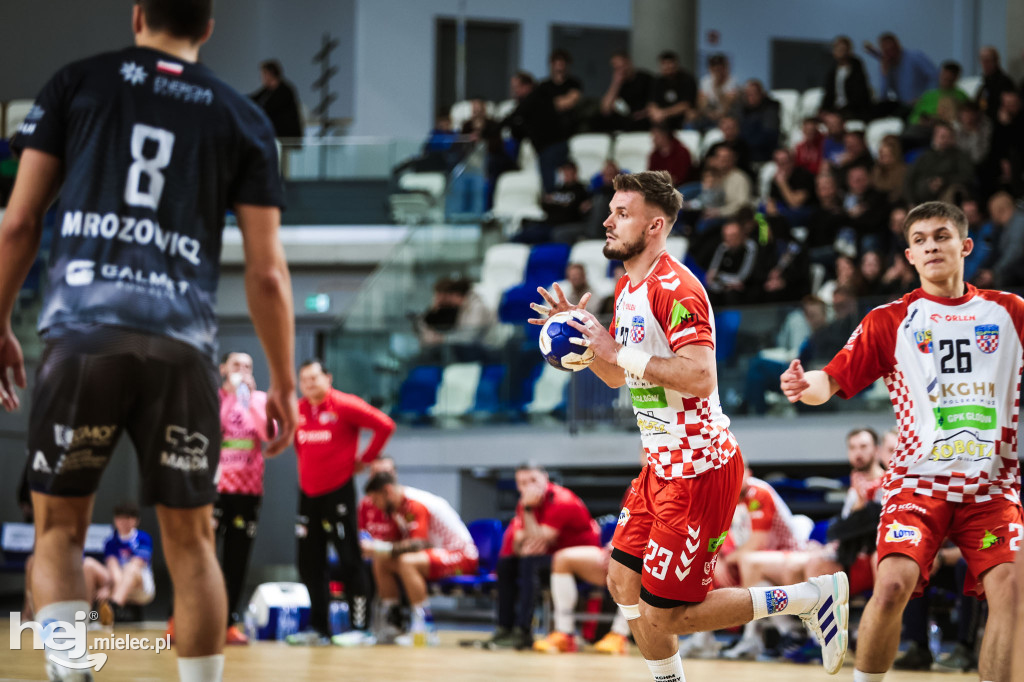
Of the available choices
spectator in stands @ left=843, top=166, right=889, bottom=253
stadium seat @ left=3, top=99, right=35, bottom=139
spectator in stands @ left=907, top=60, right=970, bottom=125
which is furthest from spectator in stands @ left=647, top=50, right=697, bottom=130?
stadium seat @ left=3, top=99, right=35, bottom=139

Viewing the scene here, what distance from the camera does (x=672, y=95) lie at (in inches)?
611

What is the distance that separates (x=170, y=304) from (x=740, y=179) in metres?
10.9

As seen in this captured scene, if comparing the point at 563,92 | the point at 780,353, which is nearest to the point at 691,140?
the point at 563,92

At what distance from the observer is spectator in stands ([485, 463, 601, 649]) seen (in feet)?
30.5

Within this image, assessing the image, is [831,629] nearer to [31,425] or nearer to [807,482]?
[31,425]

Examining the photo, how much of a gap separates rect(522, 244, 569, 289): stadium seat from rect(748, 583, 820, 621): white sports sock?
8.64 meters

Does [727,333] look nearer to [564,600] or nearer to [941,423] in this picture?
[564,600]


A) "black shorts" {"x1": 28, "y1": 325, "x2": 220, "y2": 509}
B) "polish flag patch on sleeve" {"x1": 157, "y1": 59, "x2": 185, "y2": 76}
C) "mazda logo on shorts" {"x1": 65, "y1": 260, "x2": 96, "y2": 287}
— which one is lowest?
"black shorts" {"x1": 28, "y1": 325, "x2": 220, "y2": 509}

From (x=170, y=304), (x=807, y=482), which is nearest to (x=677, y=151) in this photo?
(x=807, y=482)

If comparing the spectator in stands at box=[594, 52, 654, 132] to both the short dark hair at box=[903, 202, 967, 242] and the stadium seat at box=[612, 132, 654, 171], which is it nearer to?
the stadium seat at box=[612, 132, 654, 171]

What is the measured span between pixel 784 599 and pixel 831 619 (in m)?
0.25

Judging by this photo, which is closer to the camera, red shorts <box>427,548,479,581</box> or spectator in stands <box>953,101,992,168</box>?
red shorts <box>427,548,479,581</box>

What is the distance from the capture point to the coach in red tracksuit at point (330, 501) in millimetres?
9281

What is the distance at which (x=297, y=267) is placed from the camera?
1502cm
